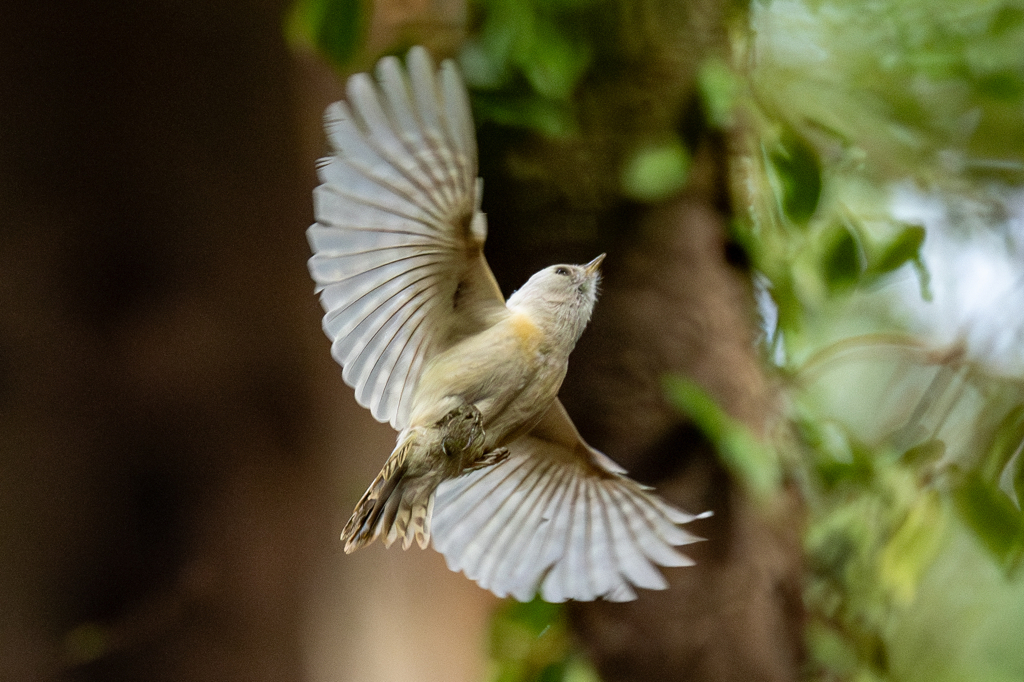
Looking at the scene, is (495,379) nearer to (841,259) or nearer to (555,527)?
(555,527)

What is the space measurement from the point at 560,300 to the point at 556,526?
0.54 feet

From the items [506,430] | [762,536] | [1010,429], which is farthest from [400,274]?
[1010,429]

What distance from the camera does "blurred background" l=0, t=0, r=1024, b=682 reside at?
646mm

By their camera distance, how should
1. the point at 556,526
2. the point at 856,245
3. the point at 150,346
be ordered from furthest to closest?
the point at 856,245 < the point at 150,346 < the point at 556,526

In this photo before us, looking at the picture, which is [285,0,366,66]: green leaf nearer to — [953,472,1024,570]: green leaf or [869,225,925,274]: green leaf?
[869,225,925,274]: green leaf

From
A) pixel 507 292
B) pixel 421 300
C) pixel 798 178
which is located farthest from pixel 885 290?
pixel 421 300

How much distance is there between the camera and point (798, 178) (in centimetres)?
74

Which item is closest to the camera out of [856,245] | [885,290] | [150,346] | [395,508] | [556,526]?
[395,508]

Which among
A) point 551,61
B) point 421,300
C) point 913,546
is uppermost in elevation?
point 551,61

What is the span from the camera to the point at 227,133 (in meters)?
0.68

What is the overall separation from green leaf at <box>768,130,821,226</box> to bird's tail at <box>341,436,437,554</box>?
0.50 meters

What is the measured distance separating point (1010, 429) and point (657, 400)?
38 cm

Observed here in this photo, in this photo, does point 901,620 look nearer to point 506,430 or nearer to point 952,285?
point 952,285

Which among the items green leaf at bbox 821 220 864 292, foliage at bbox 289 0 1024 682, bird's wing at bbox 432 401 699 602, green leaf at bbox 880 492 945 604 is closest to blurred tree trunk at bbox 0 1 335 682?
foliage at bbox 289 0 1024 682
